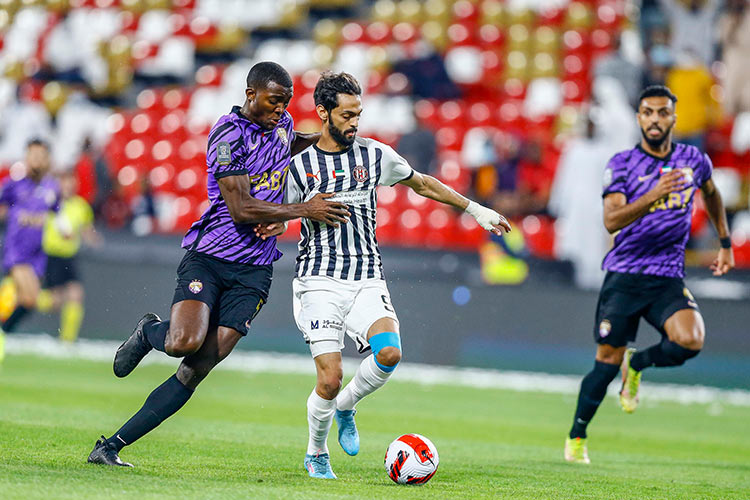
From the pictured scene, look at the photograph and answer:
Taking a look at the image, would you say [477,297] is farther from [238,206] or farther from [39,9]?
[39,9]

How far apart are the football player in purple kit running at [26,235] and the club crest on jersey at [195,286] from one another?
7.09 meters

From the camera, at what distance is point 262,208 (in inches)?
244

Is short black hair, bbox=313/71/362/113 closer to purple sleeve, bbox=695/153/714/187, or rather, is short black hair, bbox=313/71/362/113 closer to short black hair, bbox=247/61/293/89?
short black hair, bbox=247/61/293/89

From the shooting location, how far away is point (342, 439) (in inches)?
266

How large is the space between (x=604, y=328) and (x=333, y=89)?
9.62 ft

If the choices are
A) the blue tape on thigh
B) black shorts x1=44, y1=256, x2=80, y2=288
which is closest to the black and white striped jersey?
the blue tape on thigh

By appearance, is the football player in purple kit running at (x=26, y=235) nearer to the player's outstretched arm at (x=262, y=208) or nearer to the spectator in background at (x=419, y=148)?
the spectator in background at (x=419, y=148)

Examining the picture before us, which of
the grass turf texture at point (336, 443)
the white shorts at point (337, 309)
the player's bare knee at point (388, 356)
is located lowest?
the grass turf texture at point (336, 443)

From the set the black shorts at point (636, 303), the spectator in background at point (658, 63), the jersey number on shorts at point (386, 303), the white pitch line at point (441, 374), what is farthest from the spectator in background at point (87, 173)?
the jersey number on shorts at point (386, 303)

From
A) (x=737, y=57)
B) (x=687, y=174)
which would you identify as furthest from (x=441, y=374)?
(x=687, y=174)

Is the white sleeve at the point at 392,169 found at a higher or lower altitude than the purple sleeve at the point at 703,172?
lower

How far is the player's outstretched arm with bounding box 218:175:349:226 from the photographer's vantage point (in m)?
6.19

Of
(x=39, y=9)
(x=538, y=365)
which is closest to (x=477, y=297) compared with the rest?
(x=538, y=365)

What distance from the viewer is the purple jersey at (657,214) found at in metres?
7.96
